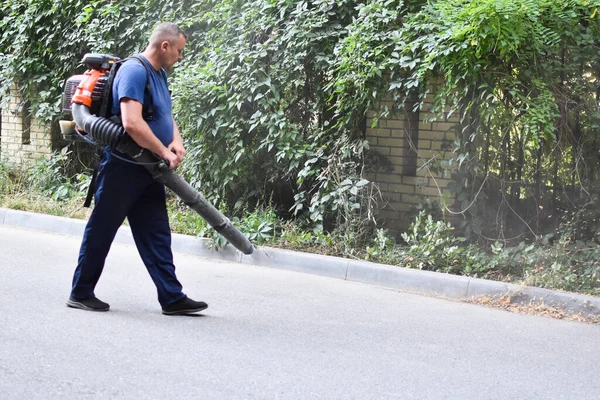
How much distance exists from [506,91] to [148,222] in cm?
330

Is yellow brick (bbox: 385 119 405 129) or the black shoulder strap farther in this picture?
yellow brick (bbox: 385 119 405 129)

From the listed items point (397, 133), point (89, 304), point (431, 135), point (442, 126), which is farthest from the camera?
point (397, 133)

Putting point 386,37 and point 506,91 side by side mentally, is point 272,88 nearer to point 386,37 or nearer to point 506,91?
point 386,37

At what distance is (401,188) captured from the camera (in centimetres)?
845

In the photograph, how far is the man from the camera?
525 cm

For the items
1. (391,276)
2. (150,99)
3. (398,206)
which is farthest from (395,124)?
(150,99)

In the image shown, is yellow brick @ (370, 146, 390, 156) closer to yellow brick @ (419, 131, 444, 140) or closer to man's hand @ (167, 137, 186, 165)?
yellow brick @ (419, 131, 444, 140)

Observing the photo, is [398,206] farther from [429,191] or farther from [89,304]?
[89,304]

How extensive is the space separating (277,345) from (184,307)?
2.89 feet

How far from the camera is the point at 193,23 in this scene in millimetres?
9117

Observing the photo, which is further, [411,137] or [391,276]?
[411,137]

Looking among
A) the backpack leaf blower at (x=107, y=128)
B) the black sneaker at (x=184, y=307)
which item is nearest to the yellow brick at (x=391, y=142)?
the backpack leaf blower at (x=107, y=128)

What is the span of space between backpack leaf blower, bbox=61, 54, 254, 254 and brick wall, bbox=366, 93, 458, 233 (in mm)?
2934

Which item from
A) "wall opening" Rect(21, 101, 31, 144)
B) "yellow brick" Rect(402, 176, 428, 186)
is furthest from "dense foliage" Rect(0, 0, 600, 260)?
Answer: "wall opening" Rect(21, 101, 31, 144)
